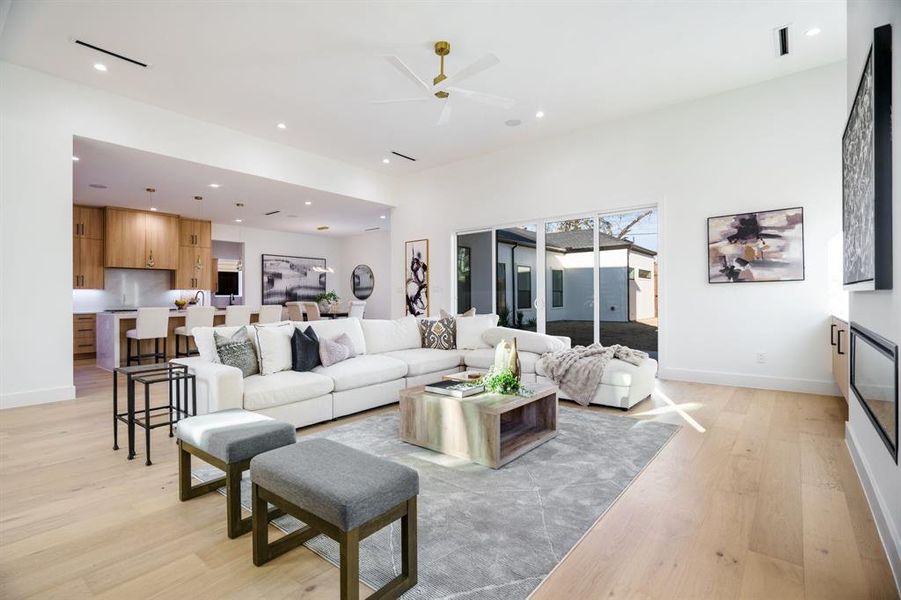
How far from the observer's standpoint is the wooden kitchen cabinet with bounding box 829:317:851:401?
337cm

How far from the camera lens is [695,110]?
5133 millimetres

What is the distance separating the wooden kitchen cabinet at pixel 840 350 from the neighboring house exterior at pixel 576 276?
70.9 inches

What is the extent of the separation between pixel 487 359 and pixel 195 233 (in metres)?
7.72

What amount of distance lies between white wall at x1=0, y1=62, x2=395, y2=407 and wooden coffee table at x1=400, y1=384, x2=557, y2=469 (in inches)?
158

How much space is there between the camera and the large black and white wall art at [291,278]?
10.8 metres

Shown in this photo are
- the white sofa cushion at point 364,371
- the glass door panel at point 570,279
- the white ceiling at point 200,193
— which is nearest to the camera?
the white sofa cushion at point 364,371

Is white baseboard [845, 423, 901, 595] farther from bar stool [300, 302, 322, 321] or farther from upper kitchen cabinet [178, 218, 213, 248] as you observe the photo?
upper kitchen cabinet [178, 218, 213, 248]

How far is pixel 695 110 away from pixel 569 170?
1642 millimetres

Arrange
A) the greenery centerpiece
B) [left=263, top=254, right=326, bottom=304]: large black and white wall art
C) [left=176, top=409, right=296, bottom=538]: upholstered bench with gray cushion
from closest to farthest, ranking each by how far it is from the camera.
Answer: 1. [left=176, top=409, right=296, bottom=538]: upholstered bench with gray cushion
2. the greenery centerpiece
3. [left=263, top=254, right=326, bottom=304]: large black and white wall art

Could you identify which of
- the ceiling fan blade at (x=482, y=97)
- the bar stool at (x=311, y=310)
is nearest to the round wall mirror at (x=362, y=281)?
the bar stool at (x=311, y=310)

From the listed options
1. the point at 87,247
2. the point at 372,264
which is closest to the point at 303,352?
the point at 87,247

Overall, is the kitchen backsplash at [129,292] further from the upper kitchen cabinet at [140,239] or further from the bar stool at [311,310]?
the bar stool at [311,310]

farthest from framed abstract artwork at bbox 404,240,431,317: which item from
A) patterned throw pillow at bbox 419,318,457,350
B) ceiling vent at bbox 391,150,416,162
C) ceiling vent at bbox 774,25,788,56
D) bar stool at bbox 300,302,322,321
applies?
ceiling vent at bbox 774,25,788,56

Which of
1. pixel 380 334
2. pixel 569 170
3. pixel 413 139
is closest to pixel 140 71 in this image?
pixel 413 139
